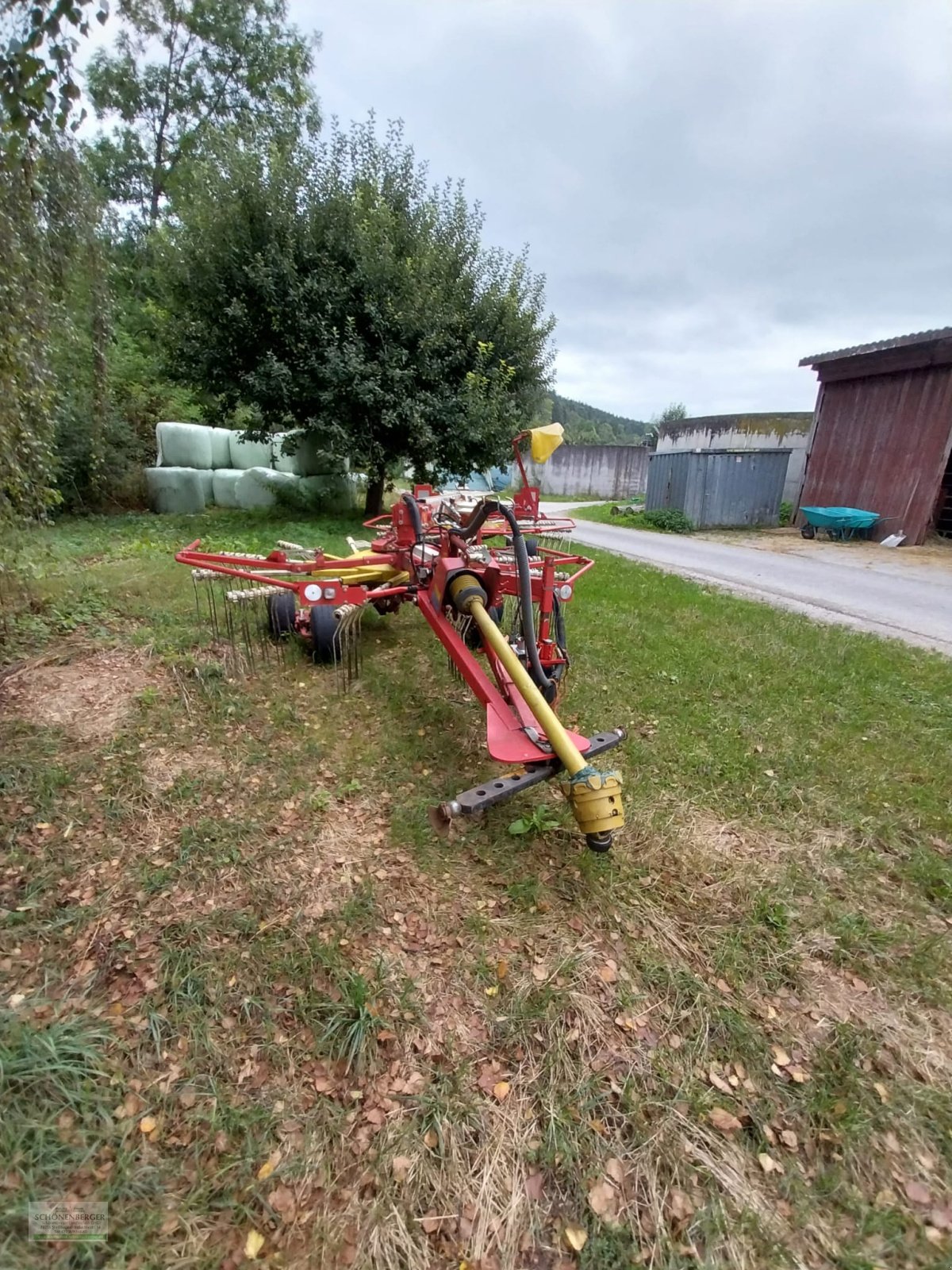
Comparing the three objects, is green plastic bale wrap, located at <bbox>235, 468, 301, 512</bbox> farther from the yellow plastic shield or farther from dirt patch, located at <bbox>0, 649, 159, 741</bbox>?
the yellow plastic shield

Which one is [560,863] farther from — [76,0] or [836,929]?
[76,0]

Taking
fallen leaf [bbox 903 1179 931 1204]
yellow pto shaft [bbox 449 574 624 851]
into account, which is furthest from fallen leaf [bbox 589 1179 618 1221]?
yellow pto shaft [bbox 449 574 624 851]

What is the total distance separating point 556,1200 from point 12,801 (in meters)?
2.43

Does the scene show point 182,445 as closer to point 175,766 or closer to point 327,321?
point 327,321

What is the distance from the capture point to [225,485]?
11.3 metres

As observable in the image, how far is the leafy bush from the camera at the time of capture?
13.5m

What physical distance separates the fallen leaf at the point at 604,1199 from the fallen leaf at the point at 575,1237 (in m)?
0.05

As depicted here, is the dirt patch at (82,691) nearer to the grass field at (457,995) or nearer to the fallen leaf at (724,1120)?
the grass field at (457,995)

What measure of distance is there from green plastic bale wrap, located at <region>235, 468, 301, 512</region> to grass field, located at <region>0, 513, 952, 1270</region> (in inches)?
320

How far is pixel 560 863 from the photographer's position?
2.29 m

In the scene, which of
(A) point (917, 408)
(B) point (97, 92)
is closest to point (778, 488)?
(A) point (917, 408)

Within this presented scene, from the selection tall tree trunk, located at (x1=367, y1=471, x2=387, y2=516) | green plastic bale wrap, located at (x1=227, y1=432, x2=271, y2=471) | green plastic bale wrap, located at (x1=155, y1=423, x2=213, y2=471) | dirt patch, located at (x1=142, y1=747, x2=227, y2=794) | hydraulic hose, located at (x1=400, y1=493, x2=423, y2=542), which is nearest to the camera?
dirt patch, located at (x1=142, y1=747, x2=227, y2=794)

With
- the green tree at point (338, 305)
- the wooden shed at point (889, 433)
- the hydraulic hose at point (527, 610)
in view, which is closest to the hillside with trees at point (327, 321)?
the green tree at point (338, 305)
